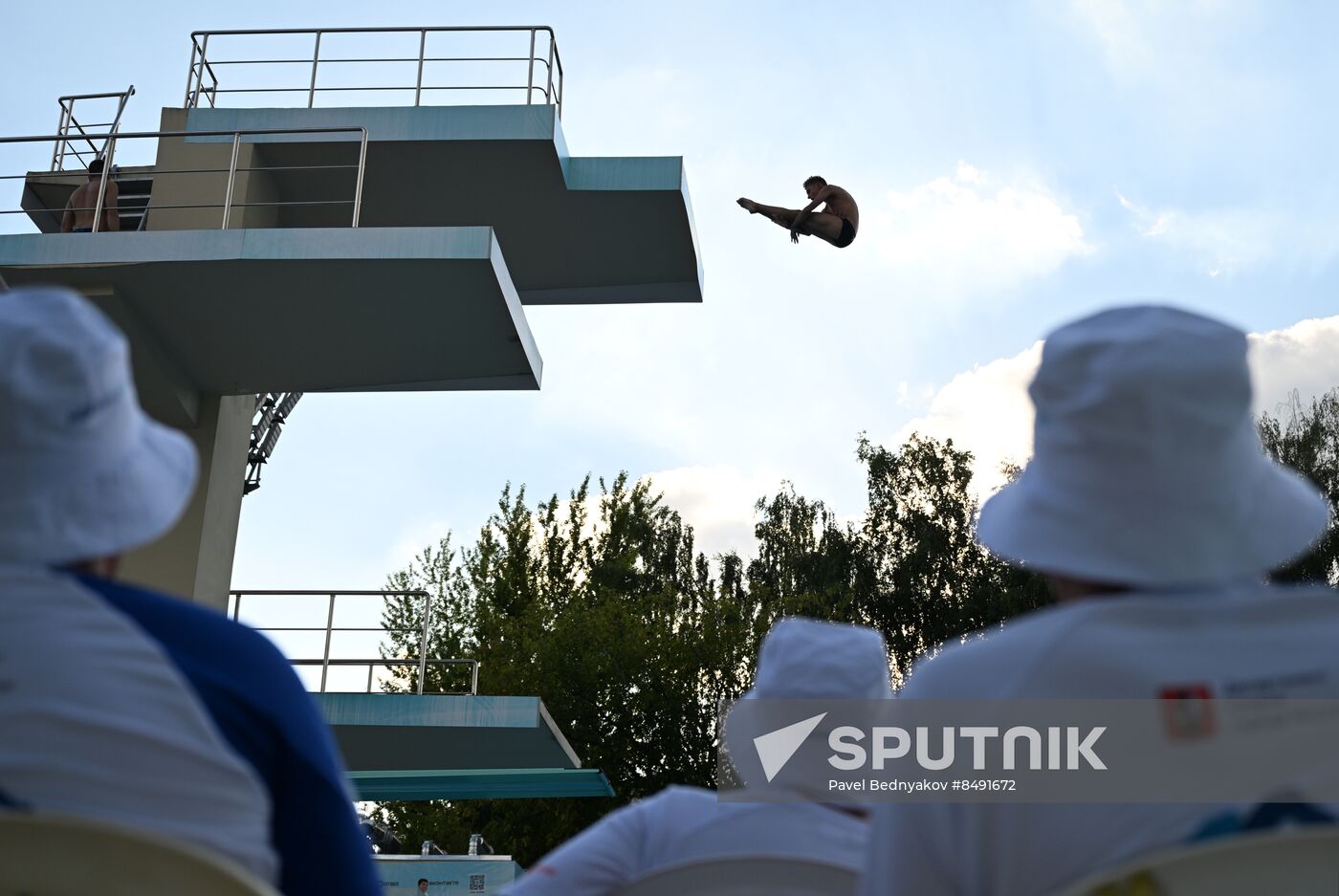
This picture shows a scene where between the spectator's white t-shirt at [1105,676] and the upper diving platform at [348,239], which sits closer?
the spectator's white t-shirt at [1105,676]

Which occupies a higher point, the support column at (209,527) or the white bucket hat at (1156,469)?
the support column at (209,527)

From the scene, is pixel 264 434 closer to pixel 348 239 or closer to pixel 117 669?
pixel 348 239

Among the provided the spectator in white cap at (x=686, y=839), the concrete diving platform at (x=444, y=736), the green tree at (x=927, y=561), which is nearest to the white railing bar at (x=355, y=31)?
the concrete diving platform at (x=444, y=736)

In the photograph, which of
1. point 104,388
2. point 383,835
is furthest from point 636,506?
point 104,388

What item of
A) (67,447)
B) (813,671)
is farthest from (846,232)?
(67,447)

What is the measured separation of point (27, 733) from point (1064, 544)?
3.97 ft

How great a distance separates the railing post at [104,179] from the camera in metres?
12.2

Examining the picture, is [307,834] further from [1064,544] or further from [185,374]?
[185,374]

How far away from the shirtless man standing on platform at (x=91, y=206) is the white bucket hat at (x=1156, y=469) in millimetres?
12690

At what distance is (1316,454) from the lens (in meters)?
31.8

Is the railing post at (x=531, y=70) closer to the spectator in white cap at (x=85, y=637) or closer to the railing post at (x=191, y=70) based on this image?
the railing post at (x=191, y=70)

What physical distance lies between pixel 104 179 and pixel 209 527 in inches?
139

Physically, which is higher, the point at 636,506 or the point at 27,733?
the point at 636,506

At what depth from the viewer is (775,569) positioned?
3738 cm
